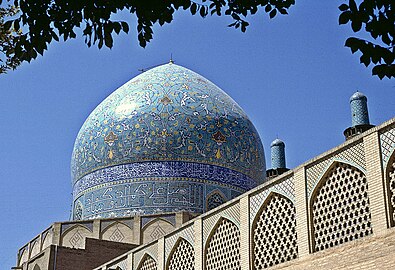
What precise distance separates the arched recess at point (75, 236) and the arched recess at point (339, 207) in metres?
8.10

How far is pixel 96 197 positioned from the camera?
16.0 meters

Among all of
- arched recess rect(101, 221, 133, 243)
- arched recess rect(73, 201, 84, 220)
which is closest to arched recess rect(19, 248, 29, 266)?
arched recess rect(73, 201, 84, 220)

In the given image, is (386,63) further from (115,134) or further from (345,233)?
(115,134)

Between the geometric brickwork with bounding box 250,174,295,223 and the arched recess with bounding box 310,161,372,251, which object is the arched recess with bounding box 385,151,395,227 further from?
the geometric brickwork with bounding box 250,174,295,223

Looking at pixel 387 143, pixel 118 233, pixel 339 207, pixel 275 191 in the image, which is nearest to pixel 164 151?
pixel 118 233

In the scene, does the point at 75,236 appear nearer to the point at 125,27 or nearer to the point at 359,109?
the point at 359,109

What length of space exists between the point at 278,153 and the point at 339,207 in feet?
34.4

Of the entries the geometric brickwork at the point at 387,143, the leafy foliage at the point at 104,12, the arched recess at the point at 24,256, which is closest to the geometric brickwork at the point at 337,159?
the geometric brickwork at the point at 387,143

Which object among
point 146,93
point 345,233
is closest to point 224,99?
point 146,93

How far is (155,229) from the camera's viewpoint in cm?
1495

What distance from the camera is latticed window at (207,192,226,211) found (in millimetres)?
15586

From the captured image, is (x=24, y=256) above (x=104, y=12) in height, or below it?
above

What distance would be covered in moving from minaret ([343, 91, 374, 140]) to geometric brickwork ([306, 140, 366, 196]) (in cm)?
701

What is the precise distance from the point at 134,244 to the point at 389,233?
8.61 m
